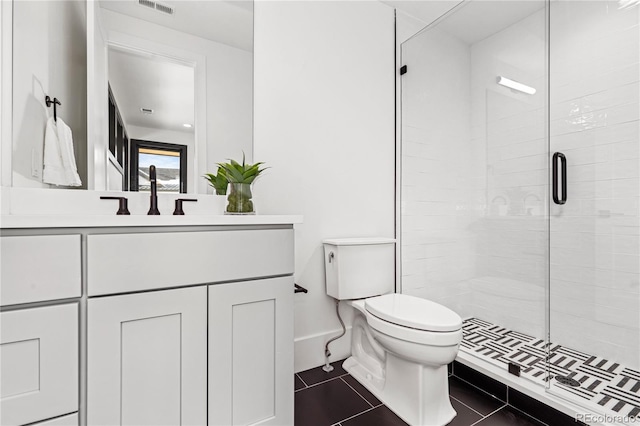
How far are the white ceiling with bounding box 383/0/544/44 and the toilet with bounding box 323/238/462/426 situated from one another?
160 cm

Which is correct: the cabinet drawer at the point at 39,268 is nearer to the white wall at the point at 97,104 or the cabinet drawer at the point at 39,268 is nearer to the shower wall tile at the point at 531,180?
the white wall at the point at 97,104

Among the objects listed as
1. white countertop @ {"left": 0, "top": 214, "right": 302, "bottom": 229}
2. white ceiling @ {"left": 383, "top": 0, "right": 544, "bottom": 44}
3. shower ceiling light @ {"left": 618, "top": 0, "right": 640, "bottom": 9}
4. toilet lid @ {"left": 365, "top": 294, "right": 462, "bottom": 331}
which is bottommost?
toilet lid @ {"left": 365, "top": 294, "right": 462, "bottom": 331}

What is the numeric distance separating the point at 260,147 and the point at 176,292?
941 mm

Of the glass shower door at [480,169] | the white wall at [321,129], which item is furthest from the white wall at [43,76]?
the glass shower door at [480,169]

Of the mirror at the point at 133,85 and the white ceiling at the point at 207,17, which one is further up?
the white ceiling at the point at 207,17

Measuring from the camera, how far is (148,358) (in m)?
0.93

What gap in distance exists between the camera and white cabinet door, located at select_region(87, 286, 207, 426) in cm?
87

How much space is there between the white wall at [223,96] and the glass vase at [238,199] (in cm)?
24

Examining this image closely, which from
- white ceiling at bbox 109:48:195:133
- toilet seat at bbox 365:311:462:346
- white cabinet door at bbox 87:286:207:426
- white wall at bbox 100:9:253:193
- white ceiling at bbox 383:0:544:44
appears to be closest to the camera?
white cabinet door at bbox 87:286:207:426

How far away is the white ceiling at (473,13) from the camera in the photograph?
2045 millimetres

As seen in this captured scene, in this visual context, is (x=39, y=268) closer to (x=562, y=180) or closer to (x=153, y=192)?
(x=153, y=192)

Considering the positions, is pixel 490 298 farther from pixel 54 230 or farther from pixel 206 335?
pixel 54 230

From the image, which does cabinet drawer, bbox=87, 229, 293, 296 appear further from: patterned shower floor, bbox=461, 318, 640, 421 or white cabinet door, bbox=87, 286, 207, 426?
patterned shower floor, bbox=461, 318, 640, 421

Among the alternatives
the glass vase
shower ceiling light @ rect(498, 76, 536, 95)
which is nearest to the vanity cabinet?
Answer: the glass vase
